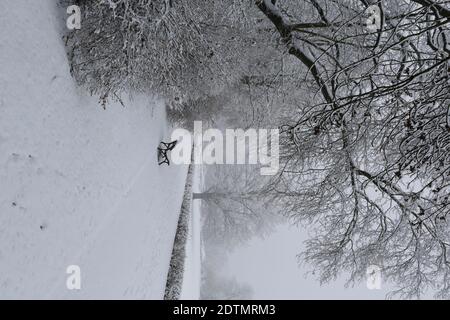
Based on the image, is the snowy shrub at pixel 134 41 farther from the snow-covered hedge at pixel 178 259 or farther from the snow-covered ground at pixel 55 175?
the snow-covered hedge at pixel 178 259

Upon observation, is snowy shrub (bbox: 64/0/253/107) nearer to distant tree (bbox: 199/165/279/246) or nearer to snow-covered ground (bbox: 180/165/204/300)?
snow-covered ground (bbox: 180/165/204/300)

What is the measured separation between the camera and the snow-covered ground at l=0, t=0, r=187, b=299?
3512mm

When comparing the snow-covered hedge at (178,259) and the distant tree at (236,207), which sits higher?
the distant tree at (236,207)

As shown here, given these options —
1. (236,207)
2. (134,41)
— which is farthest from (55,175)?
(236,207)

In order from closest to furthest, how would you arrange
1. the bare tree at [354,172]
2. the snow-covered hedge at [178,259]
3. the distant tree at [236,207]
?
the bare tree at [354,172] < the snow-covered hedge at [178,259] < the distant tree at [236,207]

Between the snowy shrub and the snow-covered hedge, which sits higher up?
the snowy shrub

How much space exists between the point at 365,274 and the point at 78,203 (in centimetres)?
607

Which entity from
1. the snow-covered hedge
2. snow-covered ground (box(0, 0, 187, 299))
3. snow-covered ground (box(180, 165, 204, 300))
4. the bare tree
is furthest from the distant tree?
snow-covered ground (box(0, 0, 187, 299))

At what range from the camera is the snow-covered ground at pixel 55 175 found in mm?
3512

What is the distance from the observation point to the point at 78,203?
489 cm

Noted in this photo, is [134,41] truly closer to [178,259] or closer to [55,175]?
[55,175]

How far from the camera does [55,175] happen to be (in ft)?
14.1

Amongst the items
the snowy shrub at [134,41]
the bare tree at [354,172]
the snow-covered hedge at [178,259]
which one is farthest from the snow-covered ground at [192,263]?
the snowy shrub at [134,41]
